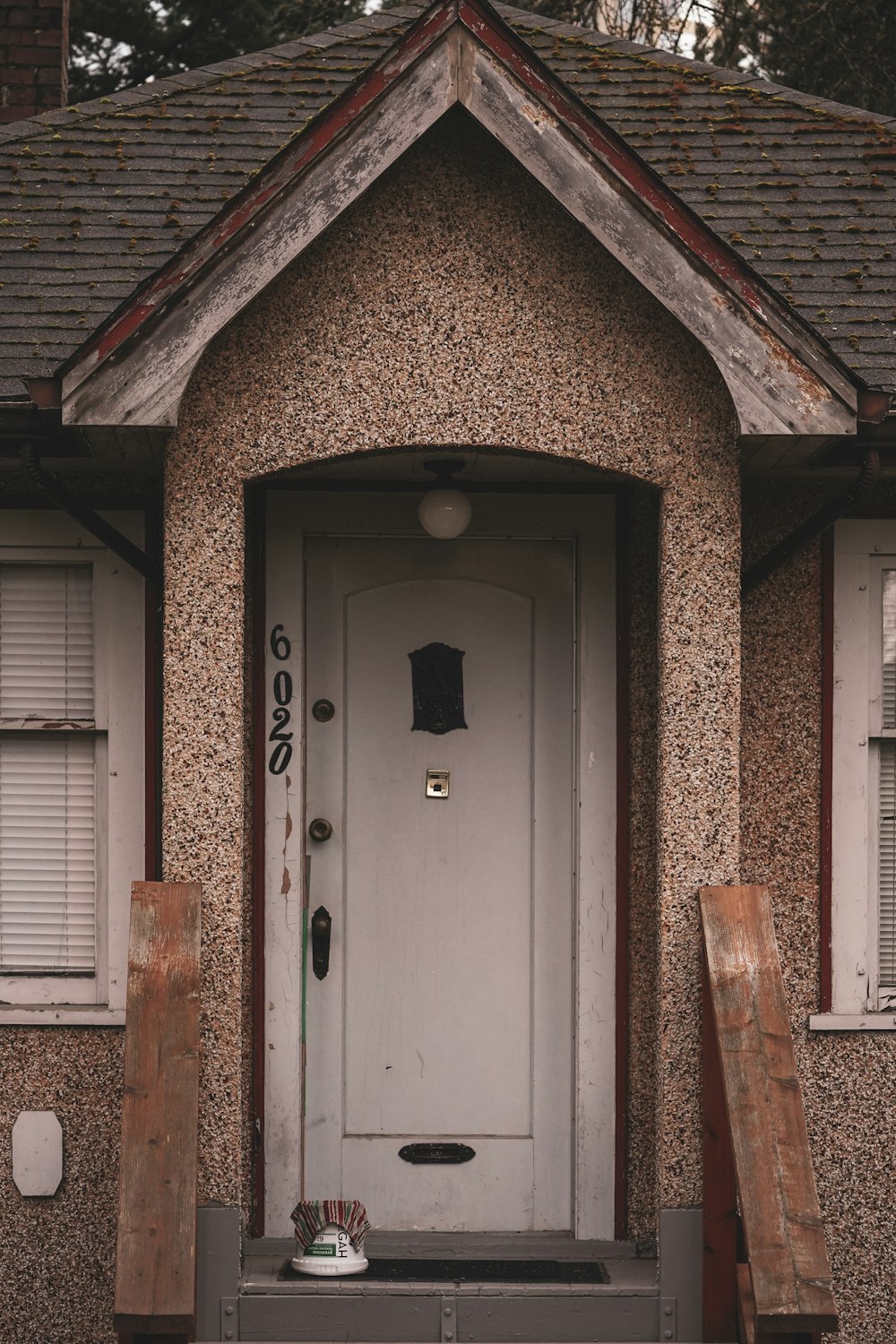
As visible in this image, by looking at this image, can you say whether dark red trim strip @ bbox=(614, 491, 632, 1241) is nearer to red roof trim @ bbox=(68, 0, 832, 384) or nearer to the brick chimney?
red roof trim @ bbox=(68, 0, 832, 384)

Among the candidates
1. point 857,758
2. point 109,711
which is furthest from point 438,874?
point 857,758

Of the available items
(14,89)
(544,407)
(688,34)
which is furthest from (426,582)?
(688,34)

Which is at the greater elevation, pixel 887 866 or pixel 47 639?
pixel 47 639

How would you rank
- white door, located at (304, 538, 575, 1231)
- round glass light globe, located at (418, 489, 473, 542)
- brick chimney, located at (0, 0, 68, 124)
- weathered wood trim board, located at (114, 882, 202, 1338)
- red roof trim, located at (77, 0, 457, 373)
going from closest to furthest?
weathered wood trim board, located at (114, 882, 202, 1338) → red roof trim, located at (77, 0, 457, 373) → round glass light globe, located at (418, 489, 473, 542) → white door, located at (304, 538, 575, 1231) → brick chimney, located at (0, 0, 68, 124)

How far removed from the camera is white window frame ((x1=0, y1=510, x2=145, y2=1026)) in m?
4.87

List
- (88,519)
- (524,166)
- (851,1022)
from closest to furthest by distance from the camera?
(524,166), (88,519), (851,1022)

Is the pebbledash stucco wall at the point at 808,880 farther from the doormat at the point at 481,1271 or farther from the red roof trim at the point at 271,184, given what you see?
the red roof trim at the point at 271,184

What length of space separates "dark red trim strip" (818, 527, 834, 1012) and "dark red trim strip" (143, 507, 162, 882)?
236cm

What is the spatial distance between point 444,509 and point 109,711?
54.7 inches

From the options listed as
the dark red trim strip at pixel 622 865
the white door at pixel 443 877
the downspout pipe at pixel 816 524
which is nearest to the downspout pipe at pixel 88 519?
the white door at pixel 443 877

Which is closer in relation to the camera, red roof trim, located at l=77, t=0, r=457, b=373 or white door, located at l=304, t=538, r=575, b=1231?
red roof trim, located at l=77, t=0, r=457, b=373

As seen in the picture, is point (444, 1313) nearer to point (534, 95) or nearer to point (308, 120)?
point (534, 95)

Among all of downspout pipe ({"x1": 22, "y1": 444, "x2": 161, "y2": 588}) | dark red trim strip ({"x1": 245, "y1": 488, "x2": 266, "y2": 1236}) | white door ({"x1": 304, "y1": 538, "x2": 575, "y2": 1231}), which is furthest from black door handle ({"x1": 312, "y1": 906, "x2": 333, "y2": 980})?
downspout pipe ({"x1": 22, "y1": 444, "x2": 161, "y2": 588})

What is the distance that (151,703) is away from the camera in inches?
191
